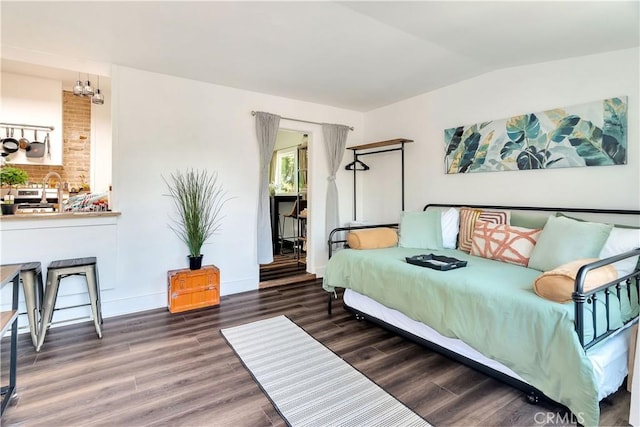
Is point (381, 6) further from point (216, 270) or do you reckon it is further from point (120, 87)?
point (216, 270)

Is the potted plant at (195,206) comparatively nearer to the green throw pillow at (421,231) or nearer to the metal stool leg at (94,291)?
the metal stool leg at (94,291)

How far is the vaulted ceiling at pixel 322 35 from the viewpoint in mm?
1977

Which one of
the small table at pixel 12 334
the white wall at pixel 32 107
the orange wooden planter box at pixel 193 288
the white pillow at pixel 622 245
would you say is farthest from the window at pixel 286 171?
the white pillow at pixel 622 245

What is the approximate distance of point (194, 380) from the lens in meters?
1.92

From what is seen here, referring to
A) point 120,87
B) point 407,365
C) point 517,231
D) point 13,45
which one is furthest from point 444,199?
point 13,45

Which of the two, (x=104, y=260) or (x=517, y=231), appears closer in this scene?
(x=517, y=231)

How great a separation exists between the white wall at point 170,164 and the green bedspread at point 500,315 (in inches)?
67.9

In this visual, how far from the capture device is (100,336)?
2.50 metres

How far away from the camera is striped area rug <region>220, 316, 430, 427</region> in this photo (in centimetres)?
158

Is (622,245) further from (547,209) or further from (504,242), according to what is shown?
(547,209)

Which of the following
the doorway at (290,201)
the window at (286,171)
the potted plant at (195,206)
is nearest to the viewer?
the potted plant at (195,206)

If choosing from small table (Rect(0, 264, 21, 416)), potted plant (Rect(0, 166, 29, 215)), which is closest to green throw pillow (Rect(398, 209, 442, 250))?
small table (Rect(0, 264, 21, 416))

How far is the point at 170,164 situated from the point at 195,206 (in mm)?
512

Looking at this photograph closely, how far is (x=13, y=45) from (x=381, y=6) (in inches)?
115
